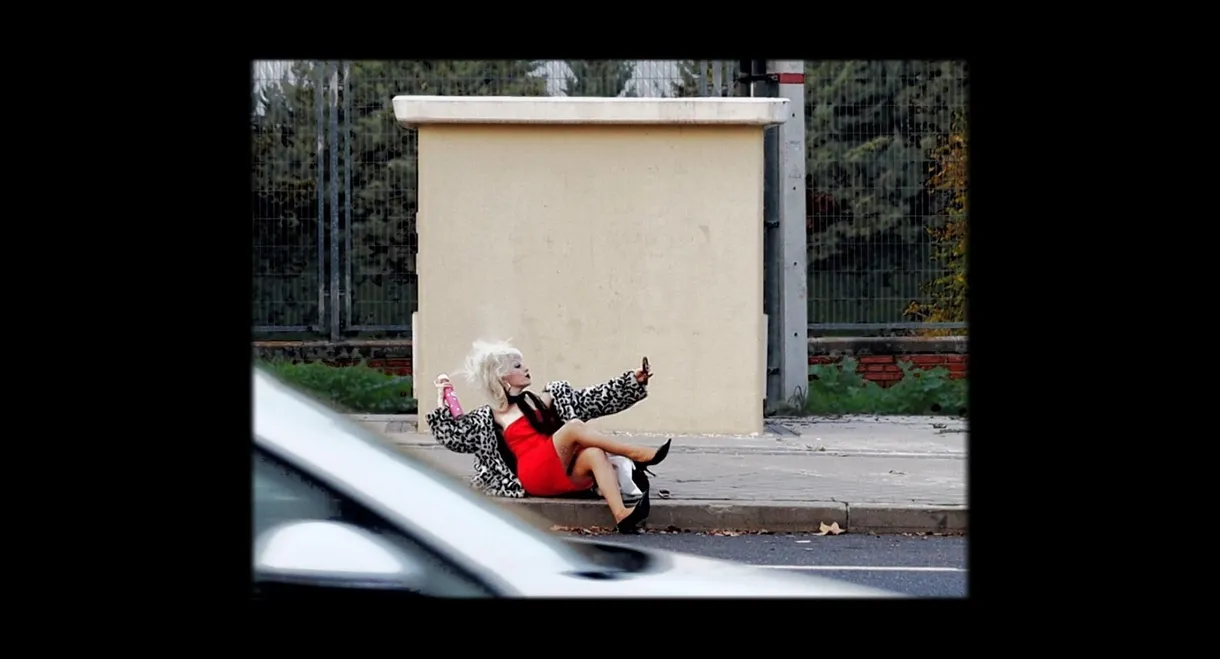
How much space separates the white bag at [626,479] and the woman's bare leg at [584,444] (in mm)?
69

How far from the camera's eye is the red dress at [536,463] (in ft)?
28.1

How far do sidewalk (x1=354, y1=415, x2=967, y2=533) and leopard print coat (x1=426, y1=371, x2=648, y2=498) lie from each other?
23 centimetres

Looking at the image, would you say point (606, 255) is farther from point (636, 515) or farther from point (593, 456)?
point (636, 515)

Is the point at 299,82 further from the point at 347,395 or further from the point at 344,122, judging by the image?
the point at 347,395

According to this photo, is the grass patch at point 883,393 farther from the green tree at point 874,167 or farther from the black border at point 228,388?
the black border at point 228,388

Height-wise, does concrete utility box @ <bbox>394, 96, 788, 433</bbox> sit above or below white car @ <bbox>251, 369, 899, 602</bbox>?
above

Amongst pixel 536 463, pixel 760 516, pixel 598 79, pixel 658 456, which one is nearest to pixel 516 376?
pixel 536 463

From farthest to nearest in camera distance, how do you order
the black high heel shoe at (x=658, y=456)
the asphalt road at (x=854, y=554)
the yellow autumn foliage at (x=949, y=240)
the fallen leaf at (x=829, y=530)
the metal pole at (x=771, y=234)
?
the yellow autumn foliage at (x=949, y=240) → the metal pole at (x=771, y=234) → the fallen leaf at (x=829, y=530) → the black high heel shoe at (x=658, y=456) → the asphalt road at (x=854, y=554)

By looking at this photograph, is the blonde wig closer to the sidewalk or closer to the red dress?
the red dress

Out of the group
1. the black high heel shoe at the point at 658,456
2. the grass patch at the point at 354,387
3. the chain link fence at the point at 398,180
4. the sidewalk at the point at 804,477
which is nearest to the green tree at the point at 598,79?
the chain link fence at the point at 398,180

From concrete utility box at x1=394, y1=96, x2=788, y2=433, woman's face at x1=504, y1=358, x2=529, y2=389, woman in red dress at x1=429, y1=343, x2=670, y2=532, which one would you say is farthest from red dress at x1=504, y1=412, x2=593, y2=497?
concrete utility box at x1=394, y1=96, x2=788, y2=433

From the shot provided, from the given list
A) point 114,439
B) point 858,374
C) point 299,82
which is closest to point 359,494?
point 114,439

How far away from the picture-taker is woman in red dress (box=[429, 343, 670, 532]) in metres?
8.36

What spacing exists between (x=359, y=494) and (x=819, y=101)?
1100cm
